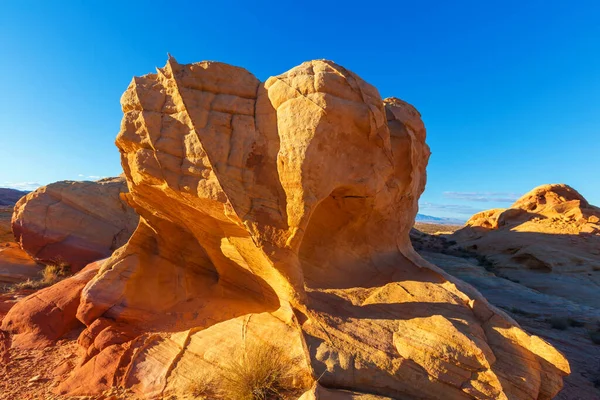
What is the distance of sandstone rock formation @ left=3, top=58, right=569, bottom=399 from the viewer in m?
4.36

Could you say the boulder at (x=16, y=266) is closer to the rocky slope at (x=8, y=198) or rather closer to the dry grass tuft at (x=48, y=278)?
the dry grass tuft at (x=48, y=278)

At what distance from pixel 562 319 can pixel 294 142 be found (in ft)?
35.9

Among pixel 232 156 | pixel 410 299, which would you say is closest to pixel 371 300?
pixel 410 299

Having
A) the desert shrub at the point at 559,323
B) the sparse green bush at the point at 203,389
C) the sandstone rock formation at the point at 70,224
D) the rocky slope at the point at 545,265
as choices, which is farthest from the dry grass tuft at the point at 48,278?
the desert shrub at the point at 559,323

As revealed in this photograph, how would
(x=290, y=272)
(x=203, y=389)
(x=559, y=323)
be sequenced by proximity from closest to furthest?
(x=203, y=389) < (x=290, y=272) < (x=559, y=323)

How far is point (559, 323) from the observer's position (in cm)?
948

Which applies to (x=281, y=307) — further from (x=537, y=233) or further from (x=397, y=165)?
(x=537, y=233)

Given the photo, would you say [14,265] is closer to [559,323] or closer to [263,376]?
[263,376]

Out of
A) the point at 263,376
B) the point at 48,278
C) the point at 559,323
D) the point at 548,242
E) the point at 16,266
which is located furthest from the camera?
the point at 548,242

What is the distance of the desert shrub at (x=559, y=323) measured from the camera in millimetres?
9419

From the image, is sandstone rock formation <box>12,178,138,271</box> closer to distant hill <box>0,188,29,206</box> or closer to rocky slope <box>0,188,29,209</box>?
rocky slope <box>0,188,29,209</box>

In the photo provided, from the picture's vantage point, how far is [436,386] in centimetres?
420

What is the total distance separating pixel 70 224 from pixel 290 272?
12.9 m

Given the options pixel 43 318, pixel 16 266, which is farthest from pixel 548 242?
pixel 16 266
